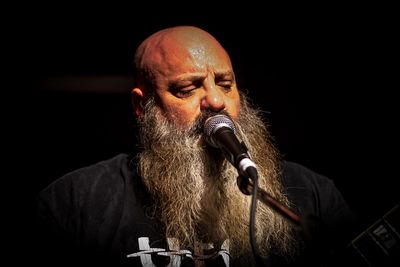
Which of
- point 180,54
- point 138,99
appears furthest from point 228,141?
point 138,99

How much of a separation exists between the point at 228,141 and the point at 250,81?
126 centimetres

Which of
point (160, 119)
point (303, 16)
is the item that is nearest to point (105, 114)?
point (160, 119)

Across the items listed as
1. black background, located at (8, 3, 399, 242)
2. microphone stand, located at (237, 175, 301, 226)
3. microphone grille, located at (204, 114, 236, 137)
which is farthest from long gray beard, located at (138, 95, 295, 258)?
black background, located at (8, 3, 399, 242)

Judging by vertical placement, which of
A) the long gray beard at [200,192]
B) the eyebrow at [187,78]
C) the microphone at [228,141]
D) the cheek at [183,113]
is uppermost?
the eyebrow at [187,78]

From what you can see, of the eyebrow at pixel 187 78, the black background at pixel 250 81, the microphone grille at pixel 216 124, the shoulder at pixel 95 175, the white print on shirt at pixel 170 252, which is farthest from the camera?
the black background at pixel 250 81

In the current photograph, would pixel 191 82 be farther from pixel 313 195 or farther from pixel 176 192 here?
pixel 313 195

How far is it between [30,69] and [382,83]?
1.95m

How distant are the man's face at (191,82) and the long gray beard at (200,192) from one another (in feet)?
0.18

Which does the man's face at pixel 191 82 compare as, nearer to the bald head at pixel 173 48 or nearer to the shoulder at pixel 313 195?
the bald head at pixel 173 48

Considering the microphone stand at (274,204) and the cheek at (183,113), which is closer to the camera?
the microphone stand at (274,204)

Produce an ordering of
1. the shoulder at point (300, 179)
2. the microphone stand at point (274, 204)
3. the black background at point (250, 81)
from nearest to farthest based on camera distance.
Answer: the microphone stand at point (274, 204)
the shoulder at point (300, 179)
the black background at point (250, 81)

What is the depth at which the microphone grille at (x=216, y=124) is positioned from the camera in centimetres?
132

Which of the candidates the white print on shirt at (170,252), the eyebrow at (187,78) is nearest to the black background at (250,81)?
the eyebrow at (187,78)

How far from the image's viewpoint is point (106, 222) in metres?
1.64
